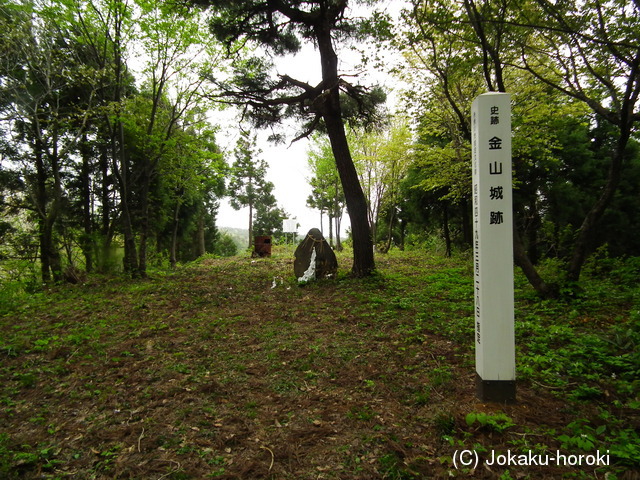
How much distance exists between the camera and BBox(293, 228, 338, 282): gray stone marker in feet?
27.9

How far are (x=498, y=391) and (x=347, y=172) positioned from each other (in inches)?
240

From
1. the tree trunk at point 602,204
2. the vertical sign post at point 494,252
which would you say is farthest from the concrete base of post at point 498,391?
the tree trunk at point 602,204

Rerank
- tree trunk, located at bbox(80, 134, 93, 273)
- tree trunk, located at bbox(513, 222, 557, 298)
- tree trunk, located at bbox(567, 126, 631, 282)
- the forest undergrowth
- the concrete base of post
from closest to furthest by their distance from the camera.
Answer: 1. the forest undergrowth
2. the concrete base of post
3. tree trunk, located at bbox(567, 126, 631, 282)
4. tree trunk, located at bbox(513, 222, 557, 298)
5. tree trunk, located at bbox(80, 134, 93, 273)

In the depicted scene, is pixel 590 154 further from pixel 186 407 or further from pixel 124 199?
pixel 124 199

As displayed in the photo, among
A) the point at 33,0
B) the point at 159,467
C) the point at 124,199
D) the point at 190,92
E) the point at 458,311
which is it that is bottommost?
the point at 159,467

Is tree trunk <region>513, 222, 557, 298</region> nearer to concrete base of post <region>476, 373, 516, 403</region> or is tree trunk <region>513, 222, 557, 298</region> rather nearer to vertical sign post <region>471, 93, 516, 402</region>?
vertical sign post <region>471, 93, 516, 402</region>

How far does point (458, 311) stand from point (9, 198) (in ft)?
44.4

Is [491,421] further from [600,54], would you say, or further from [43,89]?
[43,89]

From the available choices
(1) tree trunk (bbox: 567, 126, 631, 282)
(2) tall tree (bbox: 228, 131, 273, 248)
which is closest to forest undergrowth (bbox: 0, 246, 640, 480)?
(1) tree trunk (bbox: 567, 126, 631, 282)

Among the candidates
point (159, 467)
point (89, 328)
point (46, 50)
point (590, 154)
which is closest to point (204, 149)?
point (46, 50)

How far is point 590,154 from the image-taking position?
36.5ft

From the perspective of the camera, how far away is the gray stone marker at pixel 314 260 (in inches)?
334

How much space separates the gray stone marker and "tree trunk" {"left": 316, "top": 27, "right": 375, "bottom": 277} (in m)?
0.79

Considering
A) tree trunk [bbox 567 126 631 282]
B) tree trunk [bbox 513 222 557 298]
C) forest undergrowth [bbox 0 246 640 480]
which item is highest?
tree trunk [bbox 567 126 631 282]
